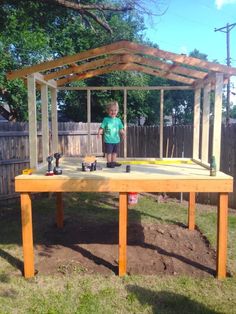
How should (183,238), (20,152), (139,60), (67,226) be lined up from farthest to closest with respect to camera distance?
(20,152)
(67,226)
(183,238)
(139,60)

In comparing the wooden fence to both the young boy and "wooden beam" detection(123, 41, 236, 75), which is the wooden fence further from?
"wooden beam" detection(123, 41, 236, 75)

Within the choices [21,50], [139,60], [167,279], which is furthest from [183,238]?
[21,50]

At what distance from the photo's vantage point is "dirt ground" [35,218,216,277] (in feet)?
16.1

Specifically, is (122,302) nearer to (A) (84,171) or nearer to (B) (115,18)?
(A) (84,171)

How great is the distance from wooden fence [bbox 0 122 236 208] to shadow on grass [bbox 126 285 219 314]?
4625 mm

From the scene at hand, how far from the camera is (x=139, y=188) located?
15.1 ft

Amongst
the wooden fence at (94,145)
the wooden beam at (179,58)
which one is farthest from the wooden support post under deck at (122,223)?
the wooden fence at (94,145)

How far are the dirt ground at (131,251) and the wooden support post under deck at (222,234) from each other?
18 cm

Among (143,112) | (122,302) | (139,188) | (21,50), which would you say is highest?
(21,50)

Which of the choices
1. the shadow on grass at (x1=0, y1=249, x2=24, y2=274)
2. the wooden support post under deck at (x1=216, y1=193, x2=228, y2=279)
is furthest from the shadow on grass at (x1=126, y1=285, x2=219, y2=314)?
the shadow on grass at (x1=0, y1=249, x2=24, y2=274)

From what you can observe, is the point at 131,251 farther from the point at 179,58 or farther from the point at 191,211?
the point at 179,58

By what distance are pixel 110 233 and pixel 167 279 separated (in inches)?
76.3

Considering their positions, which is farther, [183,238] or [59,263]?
[183,238]

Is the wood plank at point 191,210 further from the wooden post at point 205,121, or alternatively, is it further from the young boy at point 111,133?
the young boy at point 111,133
